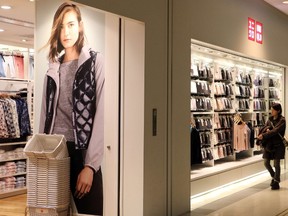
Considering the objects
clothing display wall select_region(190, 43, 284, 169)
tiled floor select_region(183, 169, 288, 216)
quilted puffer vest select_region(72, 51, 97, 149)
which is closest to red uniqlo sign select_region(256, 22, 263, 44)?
clothing display wall select_region(190, 43, 284, 169)

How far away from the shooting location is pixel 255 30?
9.45m

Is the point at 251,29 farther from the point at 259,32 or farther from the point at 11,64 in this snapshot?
the point at 11,64

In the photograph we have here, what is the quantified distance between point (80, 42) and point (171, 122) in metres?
1.56

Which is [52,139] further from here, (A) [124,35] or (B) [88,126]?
(A) [124,35]

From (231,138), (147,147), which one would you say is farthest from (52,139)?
(231,138)

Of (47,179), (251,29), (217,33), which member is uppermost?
(251,29)

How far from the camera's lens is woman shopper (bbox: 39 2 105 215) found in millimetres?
5945

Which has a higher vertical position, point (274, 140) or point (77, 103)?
point (77, 103)

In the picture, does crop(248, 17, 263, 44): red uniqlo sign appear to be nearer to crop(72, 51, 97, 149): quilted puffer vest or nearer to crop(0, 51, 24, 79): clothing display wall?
crop(72, 51, 97, 149): quilted puffer vest

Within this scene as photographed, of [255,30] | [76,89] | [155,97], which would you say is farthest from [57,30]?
[255,30]

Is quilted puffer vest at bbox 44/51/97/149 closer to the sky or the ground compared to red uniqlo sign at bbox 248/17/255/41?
closer to the ground

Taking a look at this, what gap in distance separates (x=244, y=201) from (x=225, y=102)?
2.63m

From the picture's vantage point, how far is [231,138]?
9719mm

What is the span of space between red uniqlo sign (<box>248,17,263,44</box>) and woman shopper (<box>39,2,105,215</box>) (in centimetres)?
425
